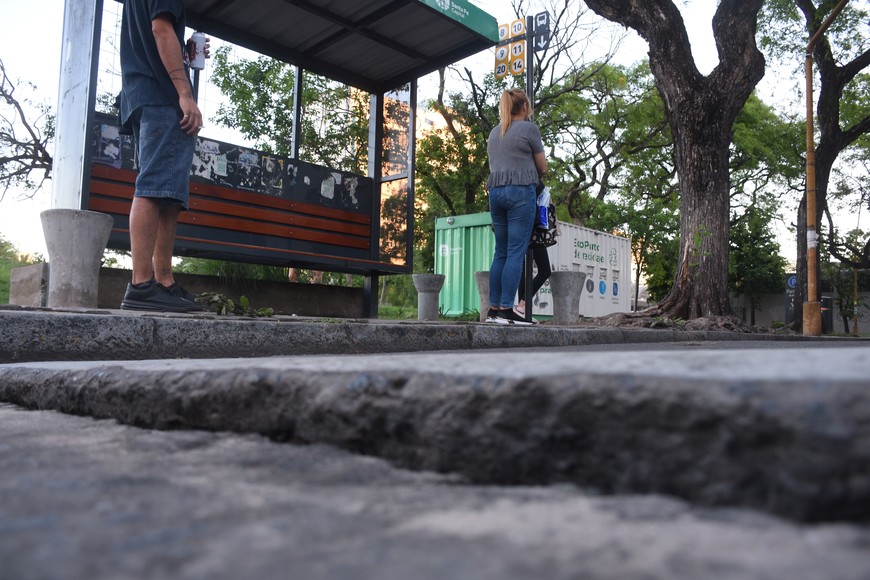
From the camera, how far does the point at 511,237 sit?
5.33 m

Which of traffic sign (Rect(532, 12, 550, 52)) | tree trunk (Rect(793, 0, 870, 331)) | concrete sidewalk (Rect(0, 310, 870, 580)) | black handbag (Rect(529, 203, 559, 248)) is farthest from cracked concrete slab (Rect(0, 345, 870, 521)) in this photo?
tree trunk (Rect(793, 0, 870, 331))

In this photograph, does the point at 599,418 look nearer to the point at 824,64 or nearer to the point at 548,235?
the point at 548,235

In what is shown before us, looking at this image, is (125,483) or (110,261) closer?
(125,483)

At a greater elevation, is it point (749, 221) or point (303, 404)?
point (749, 221)

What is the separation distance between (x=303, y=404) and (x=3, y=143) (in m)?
A: 17.3

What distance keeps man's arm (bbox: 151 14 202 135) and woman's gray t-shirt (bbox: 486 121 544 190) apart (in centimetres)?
241

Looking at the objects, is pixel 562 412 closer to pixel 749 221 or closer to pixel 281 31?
pixel 281 31

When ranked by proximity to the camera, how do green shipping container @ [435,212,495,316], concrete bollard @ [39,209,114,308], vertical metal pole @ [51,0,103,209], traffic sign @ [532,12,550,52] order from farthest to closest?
1. green shipping container @ [435,212,495,316]
2. traffic sign @ [532,12,550,52]
3. vertical metal pole @ [51,0,103,209]
4. concrete bollard @ [39,209,114,308]

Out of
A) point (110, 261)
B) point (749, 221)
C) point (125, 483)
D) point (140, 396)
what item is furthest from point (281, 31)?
point (749, 221)

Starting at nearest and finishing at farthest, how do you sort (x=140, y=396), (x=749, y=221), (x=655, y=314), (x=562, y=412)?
(x=562, y=412) → (x=140, y=396) → (x=655, y=314) → (x=749, y=221)

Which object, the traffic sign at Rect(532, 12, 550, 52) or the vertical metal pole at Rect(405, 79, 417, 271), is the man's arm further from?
the traffic sign at Rect(532, 12, 550, 52)

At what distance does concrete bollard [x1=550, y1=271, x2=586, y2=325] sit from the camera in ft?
25.4

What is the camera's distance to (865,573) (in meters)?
0.52

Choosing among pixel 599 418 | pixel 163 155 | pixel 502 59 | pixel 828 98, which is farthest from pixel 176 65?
pixel 828 98
